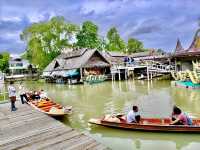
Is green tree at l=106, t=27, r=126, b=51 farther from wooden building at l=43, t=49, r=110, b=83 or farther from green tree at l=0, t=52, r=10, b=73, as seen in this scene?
green tree at l=0, t=52, r=10, b=73

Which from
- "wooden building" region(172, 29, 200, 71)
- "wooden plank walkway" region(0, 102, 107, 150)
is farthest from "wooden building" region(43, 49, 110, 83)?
"wooden plank walkway" region(0, 102, 107, 150)

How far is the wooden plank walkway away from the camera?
788 cm

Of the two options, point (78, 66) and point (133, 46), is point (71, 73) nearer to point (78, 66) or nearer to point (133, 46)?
point (78, 66)

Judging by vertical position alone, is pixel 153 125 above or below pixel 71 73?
below

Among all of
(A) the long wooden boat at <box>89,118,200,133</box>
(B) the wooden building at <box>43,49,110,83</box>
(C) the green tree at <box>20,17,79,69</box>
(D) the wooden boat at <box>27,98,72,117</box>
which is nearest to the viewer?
(A) the long wooden boat at <box>89,118,200,133</box>

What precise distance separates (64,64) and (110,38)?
2403 cm

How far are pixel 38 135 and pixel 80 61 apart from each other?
32816 millimetres

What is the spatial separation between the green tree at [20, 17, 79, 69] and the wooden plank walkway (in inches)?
1645

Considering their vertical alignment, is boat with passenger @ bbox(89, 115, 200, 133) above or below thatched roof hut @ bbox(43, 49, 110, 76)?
below

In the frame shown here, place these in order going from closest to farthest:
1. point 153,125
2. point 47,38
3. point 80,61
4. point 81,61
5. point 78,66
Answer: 1. point 153,125
2. point 78,66
3. point 81,61
4. point 80,61
5. point 47,38

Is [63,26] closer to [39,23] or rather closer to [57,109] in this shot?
[39,23]

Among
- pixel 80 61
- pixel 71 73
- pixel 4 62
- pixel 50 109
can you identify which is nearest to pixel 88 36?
pixel 80 61

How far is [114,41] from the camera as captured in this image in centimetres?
6744

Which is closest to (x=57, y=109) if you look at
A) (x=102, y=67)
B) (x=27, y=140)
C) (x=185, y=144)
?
(x=27, y=140)
